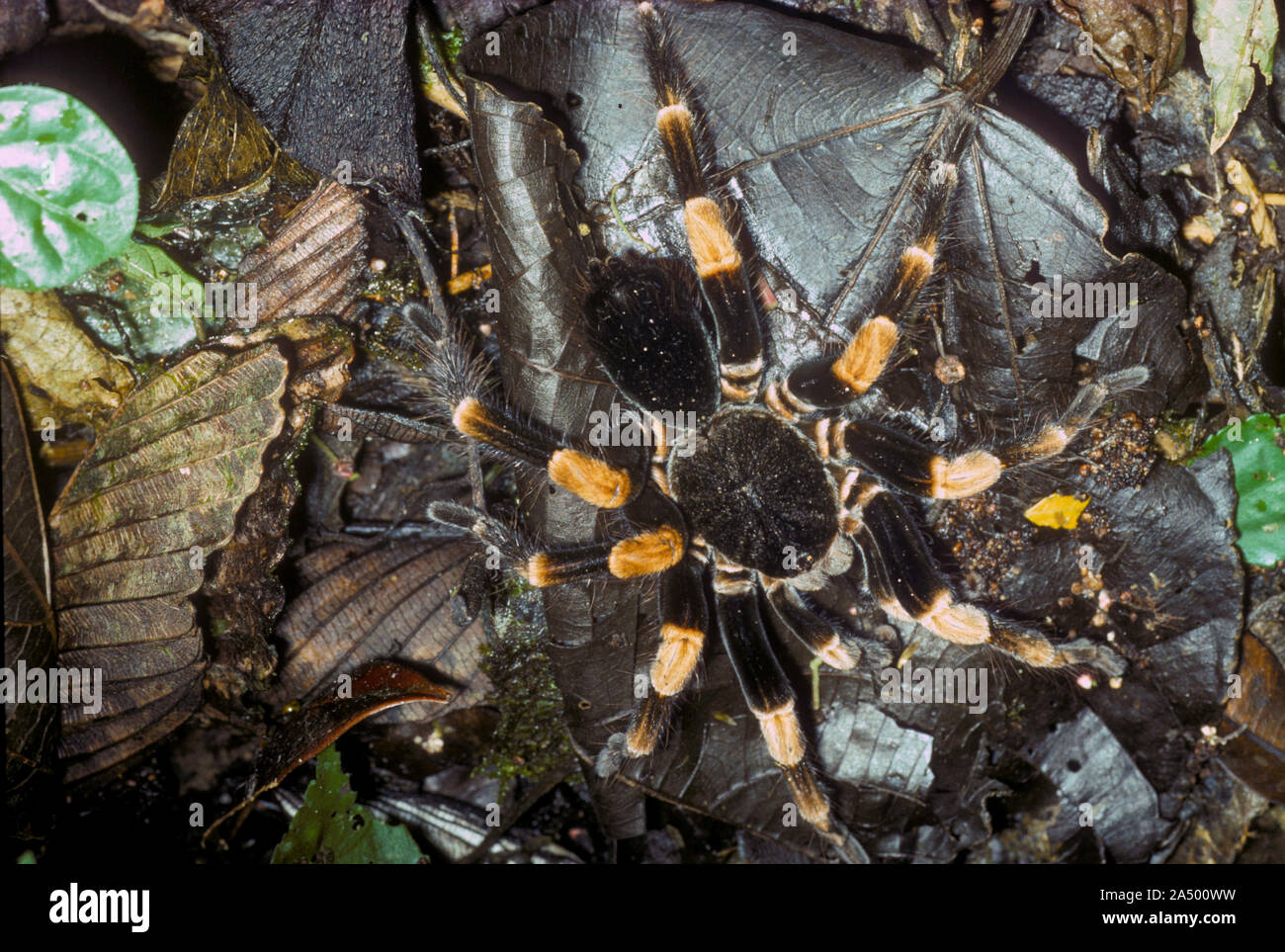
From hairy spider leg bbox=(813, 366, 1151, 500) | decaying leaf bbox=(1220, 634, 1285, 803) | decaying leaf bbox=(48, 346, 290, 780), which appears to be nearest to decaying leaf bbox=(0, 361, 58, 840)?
decaying leaf bbox=(48, 346, 290, 780)

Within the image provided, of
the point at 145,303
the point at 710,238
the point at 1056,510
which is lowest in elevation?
the point at 1056,510

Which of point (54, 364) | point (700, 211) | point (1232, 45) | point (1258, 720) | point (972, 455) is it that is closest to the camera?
point (700, 211)

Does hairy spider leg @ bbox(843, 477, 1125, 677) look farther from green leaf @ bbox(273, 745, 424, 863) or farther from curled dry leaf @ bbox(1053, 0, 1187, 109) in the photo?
green leaf @ bbox(273, 745, 424, 863)

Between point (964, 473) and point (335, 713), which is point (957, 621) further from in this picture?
point (335, 713)

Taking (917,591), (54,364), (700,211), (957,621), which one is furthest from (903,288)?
(54,364)

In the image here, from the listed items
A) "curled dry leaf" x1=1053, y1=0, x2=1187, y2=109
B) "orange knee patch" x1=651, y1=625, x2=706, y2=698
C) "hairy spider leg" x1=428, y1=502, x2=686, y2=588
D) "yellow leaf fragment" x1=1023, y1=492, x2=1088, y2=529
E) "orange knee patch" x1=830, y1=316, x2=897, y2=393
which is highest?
"curled dry leaf" x1=1053, y1=0, x2=1187, y2=109

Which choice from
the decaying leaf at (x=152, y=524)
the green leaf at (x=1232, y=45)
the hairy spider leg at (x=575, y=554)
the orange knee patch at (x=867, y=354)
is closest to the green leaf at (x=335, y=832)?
the decaying leaf at (x=152, y=524)

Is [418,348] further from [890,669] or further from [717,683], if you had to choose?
[890,669]
